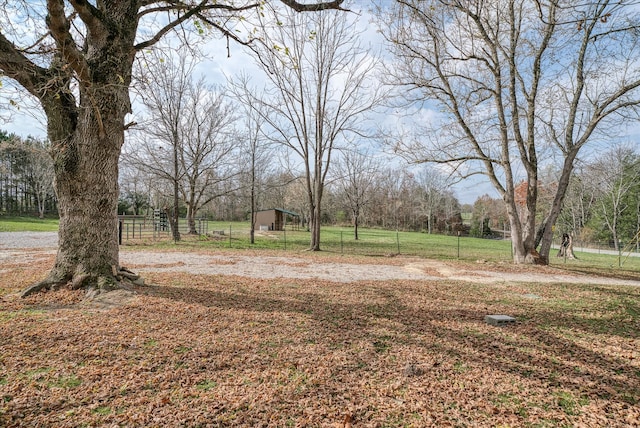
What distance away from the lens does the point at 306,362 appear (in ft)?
10.1

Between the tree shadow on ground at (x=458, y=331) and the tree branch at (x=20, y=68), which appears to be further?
the tree branch at (x=20, y=68)

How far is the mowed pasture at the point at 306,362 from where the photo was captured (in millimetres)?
2301

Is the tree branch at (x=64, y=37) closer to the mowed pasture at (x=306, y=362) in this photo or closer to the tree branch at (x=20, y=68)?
the tree branch at (x=20, y=68)

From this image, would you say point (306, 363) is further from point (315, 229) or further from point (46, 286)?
point (315, 229)

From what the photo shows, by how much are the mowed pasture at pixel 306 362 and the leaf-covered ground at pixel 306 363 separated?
2cm

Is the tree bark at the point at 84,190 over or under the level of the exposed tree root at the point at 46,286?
over

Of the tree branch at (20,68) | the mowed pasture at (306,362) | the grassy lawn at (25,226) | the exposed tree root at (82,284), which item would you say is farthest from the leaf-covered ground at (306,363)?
the grassy lawn at (25,226)

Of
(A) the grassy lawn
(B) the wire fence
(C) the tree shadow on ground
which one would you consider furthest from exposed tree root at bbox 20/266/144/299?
(A) the grassy lawn

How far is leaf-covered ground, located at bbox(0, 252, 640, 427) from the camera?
2297mm

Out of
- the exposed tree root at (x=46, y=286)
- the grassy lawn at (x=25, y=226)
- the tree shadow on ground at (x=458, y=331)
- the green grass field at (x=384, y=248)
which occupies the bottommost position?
the green grass field at (x=384, y=248)

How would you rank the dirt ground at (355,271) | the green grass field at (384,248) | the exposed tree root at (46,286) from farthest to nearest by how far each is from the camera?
the green grass field at (384,248), the dirt ground at (355,271), the exposed tree root at (46,286)

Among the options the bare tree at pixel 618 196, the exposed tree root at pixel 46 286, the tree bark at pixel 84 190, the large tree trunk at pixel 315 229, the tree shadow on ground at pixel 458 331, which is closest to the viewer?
the tree shadow on ground at pixel 458 331

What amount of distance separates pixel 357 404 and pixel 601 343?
137 inches

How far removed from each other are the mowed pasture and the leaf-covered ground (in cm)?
2
